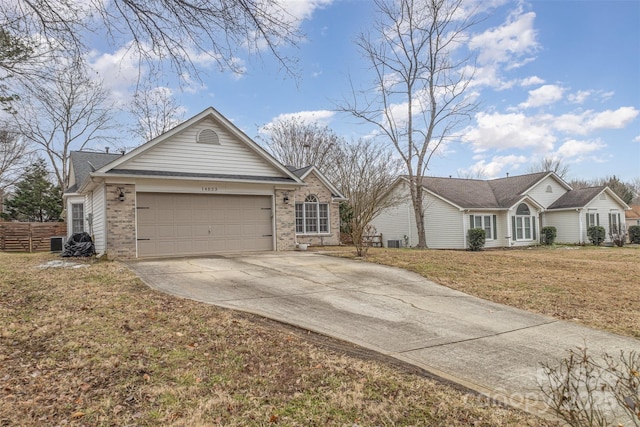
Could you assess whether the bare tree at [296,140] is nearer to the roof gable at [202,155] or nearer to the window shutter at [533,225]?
the window shutter at [533,225]

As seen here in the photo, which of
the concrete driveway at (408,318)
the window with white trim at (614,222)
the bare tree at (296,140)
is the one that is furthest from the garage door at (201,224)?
the window with white trim at (614,222)

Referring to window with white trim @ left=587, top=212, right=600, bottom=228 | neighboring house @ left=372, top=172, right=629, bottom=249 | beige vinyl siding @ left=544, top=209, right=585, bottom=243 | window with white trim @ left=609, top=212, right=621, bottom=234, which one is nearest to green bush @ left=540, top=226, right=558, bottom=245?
neighboring house @ left=372, top=172, right=629, bottom=249

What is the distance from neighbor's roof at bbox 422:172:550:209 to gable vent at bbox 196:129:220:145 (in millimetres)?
15236

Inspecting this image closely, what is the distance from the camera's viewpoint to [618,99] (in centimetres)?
1616

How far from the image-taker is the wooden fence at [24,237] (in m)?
22.8

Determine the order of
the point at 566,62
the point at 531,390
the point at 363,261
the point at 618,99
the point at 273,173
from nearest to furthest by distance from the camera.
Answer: the point at 531,390 < the point at 363,261 < the point at 566,62 < the point at 273,173 < the point at 618,99

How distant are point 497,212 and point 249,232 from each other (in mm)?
17515

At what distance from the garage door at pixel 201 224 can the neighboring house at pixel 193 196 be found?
3 centimetres

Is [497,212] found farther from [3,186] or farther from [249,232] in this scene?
[3,186]

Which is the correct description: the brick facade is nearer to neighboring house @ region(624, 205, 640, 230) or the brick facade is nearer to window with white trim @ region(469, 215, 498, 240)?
window with white trim @ region(469, 215, 498, 240)

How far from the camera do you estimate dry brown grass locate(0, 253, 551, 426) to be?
3180 millimetres

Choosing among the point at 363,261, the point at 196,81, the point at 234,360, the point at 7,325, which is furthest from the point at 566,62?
the point at 7,325

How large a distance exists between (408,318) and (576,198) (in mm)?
26689

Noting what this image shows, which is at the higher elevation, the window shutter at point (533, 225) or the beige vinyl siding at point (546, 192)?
the beige vinyl siding at point (546, 192)
